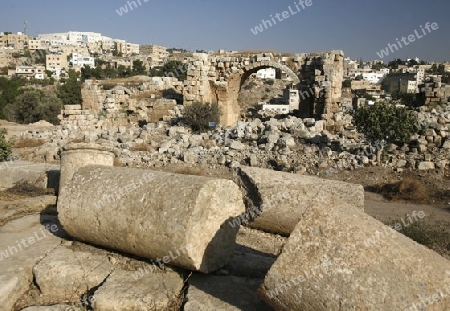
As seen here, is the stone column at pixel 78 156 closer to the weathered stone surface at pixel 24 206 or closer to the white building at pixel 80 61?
the weathered stone surface at pixel 24 206

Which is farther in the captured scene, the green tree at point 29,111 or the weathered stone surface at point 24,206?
the green tree at point 29,111

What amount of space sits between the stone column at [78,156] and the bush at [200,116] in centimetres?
971

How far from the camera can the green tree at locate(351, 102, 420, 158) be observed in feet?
35.4

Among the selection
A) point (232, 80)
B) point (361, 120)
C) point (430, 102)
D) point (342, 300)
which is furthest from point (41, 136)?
point (430, 102)

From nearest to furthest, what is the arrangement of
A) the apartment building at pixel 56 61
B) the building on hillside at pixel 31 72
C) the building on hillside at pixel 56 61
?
the building on hillside at pixel 31 72 → the building on hillside at pixel 56 61 → the apartment building at pixel 56 61

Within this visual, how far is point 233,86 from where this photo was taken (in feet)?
63.2

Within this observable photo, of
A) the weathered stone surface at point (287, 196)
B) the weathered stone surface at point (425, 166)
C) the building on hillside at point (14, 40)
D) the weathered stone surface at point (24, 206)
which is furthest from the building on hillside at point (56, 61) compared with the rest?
the weathered stone surface at point (287, 196)

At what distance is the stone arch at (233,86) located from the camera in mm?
17797

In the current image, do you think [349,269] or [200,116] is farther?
[200,116]

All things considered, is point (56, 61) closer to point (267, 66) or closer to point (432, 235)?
point (267, 66)

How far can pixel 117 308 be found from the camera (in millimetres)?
3053

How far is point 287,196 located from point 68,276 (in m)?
2.87

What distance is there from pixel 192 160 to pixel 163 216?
24.4ft

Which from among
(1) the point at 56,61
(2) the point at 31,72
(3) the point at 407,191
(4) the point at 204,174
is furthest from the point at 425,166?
(1) the point at 56,61
